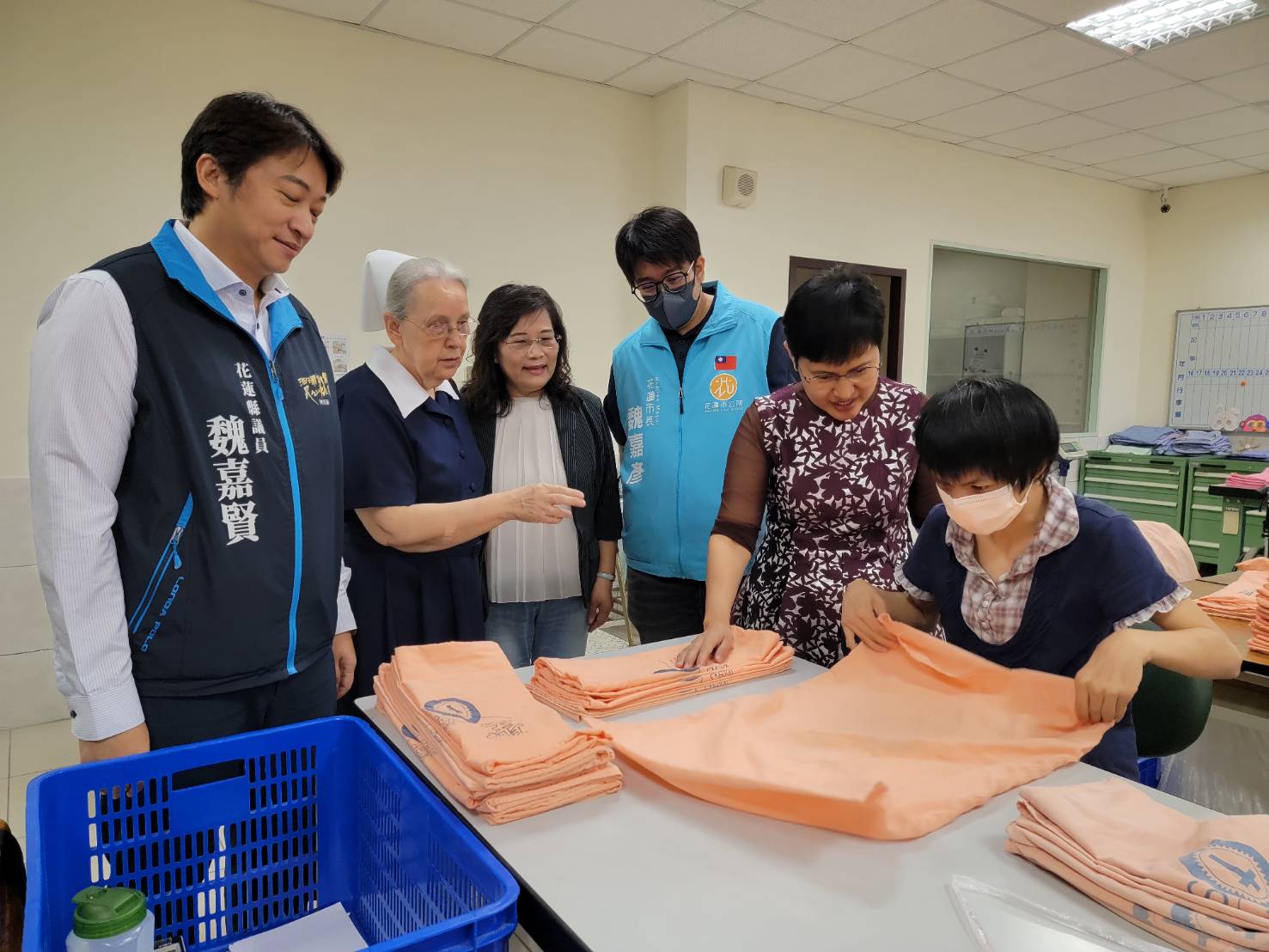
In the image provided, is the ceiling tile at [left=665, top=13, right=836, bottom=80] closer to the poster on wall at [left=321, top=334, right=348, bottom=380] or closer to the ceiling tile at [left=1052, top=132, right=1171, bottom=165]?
the poster on wall at [left=321, top=334, right=348, bottom=380]

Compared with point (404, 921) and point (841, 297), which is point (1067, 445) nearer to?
point (841, 297)

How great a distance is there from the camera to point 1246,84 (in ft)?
14.2

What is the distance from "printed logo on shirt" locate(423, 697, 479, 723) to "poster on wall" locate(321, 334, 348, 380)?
281 centimetres

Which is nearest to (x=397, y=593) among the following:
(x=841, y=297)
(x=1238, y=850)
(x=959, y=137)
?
(x=841, y=297)

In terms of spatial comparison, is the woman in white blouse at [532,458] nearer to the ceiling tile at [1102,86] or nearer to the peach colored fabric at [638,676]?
the peach colored fabric at [638,676]

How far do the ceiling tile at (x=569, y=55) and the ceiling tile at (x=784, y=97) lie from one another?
0.73 meters

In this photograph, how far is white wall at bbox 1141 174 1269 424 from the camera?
613cm

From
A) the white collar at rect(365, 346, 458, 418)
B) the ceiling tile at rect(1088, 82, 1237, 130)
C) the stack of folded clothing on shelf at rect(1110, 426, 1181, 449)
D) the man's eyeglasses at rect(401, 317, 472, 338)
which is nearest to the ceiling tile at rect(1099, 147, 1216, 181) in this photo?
the ceiling tile at rect(1088, 82, 1237, 130)

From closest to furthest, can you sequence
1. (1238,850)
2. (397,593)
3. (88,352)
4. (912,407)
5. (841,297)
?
(1238,850) → (88,352) → (841,297) → (912,407) → (397,593)

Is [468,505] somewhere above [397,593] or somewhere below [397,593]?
above

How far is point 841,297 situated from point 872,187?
4.01 meters

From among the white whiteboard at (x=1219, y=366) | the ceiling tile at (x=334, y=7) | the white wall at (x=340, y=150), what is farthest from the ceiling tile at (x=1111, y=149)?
the ceiling tile at (x=334, y=7)

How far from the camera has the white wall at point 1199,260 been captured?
6.13 metres

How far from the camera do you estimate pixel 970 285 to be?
5.98 m
